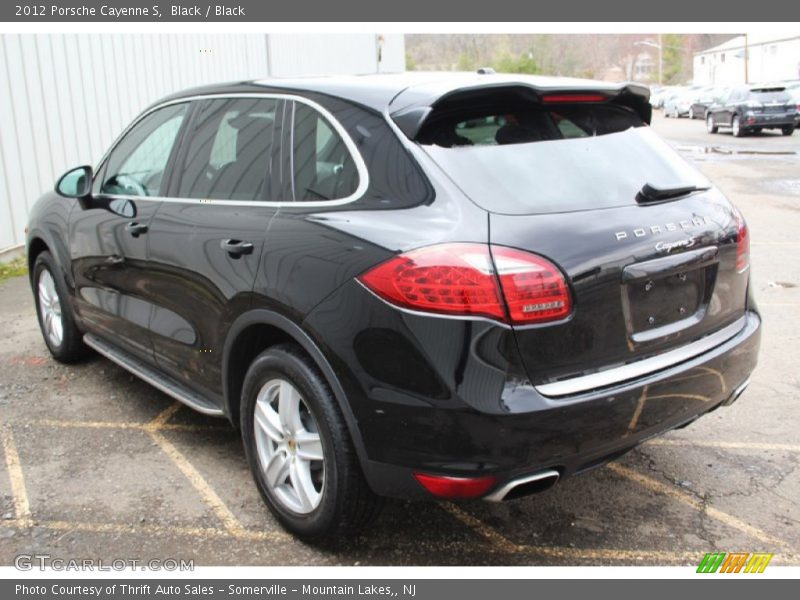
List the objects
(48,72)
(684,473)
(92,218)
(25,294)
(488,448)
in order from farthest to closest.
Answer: (48,72) < (25,294) < (92,218) < (684,473) < (488,448)

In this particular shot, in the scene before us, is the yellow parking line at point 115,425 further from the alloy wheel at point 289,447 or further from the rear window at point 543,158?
the rear window at point 543,158

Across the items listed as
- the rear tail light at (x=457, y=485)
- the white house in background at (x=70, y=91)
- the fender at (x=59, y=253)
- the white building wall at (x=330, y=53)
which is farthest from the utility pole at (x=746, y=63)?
the rear tail light at (x=457, y=485)

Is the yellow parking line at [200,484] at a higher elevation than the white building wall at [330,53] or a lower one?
lower

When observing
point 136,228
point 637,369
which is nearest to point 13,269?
point 136,228

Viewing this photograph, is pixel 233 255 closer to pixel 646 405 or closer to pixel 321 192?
pixel 321 192

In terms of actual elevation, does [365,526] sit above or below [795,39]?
below

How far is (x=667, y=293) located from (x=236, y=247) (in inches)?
67.3

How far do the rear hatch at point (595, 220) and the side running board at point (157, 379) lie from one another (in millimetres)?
1695

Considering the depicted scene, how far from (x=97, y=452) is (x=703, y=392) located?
2.97 meters

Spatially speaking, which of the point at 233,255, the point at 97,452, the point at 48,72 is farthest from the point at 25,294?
the point at 233,255

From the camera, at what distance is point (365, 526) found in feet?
9.70

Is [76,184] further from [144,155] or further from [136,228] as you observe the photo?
[136,228]

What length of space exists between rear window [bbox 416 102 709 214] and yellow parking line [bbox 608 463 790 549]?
1395mm

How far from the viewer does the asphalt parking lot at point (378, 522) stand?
10.2 feet
